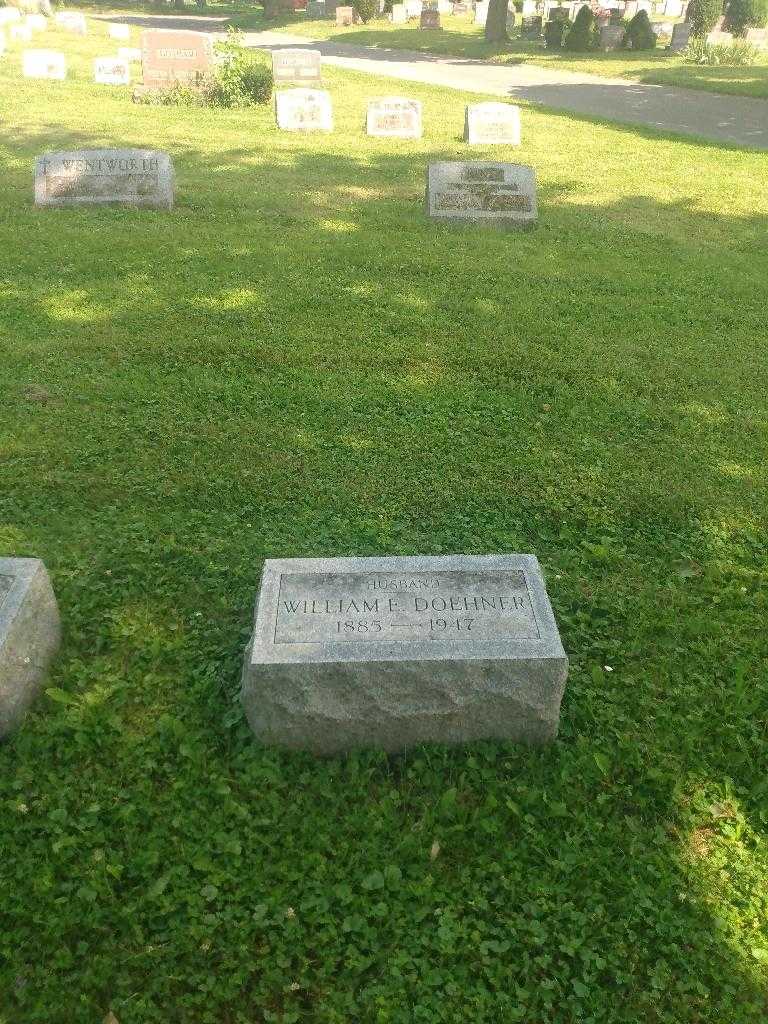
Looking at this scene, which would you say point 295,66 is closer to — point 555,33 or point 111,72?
point 111,72

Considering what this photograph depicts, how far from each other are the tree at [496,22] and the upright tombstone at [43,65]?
17323mm

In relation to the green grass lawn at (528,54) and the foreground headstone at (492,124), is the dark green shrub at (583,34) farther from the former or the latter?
the foreground headstone at (492,124)

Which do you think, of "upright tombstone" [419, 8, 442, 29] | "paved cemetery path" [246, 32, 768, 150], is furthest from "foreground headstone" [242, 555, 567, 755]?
"upright tombstone" [419, 8, 442, 29]

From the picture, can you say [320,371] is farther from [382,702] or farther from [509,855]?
[509,855]

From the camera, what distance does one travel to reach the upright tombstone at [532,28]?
32062 mm

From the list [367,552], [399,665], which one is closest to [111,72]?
[367,552]

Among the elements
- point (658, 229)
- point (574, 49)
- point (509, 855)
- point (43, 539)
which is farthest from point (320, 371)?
point (574, 49)

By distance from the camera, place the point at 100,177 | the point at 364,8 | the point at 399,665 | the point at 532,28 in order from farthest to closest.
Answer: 1. the point at 364,8
2. the point at 532,28
3. the point at 100,177
4. the point at 399,665

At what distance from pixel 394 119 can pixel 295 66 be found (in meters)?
6.07

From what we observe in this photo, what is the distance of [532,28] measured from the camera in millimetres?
32281

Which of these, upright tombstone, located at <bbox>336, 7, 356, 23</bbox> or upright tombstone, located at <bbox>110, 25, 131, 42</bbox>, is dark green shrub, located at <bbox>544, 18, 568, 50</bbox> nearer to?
upright tombstone, located at <bbox>336, 7, 356, 23</bbox>

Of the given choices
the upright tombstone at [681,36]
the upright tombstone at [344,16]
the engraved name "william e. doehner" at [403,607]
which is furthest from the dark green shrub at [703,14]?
the engraved name "william e. doehner" at [403,607]

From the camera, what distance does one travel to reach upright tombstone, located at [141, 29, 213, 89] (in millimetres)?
17000

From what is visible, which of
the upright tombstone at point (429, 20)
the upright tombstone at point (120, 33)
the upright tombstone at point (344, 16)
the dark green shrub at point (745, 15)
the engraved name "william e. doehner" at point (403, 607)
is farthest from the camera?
the upright tombstone at point (344, 16)
